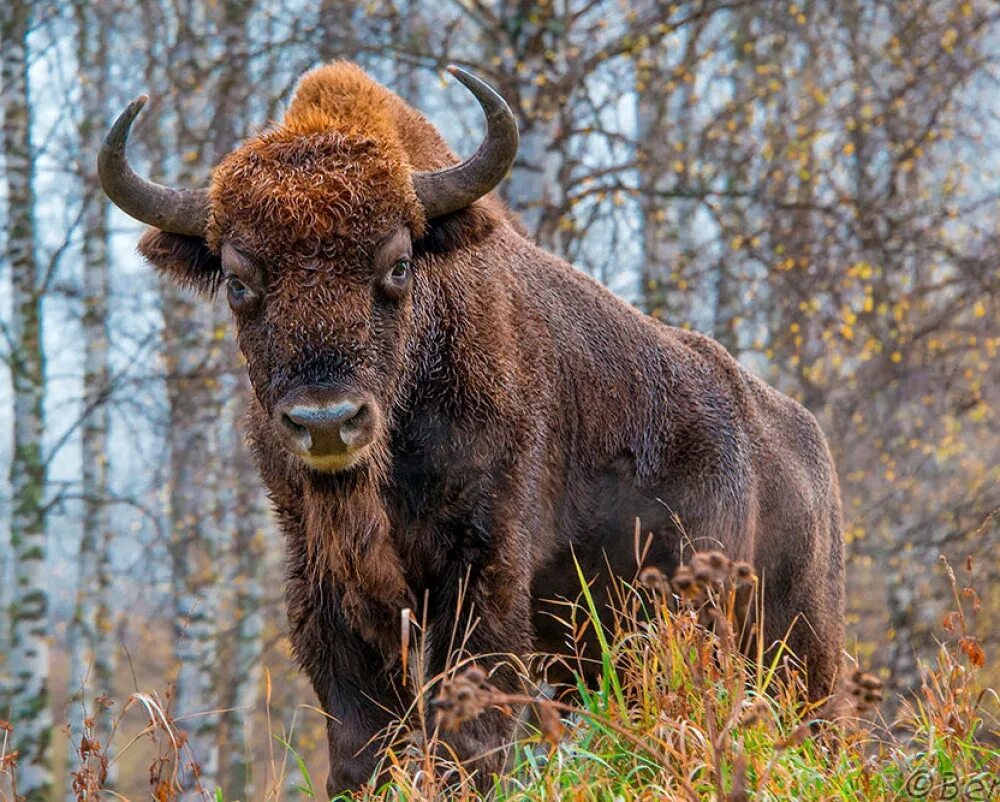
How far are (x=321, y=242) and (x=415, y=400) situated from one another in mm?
790

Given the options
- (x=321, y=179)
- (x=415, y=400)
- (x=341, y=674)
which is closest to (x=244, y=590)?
(x=341, y=674)

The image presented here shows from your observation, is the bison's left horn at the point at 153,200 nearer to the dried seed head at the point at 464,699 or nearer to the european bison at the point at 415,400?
the european bison at the point at 415,400

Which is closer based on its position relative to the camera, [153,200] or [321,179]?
[321,179]

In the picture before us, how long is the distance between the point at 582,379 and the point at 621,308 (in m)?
0.59

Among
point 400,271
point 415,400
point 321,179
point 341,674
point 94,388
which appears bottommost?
point 94,388

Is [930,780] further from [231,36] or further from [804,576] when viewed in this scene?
[231,36]

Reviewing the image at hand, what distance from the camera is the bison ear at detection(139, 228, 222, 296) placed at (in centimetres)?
512

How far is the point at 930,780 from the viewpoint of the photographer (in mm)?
3455

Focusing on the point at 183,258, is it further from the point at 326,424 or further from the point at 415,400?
the point at 326,424

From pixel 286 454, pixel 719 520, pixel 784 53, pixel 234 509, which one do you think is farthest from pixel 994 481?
pixel 286 454

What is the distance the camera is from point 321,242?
15.0ft

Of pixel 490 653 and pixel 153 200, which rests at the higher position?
pixel 153 200

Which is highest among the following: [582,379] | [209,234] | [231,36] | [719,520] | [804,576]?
[231,36]


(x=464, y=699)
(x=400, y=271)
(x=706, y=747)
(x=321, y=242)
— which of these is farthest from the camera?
(x=400, y=271)
